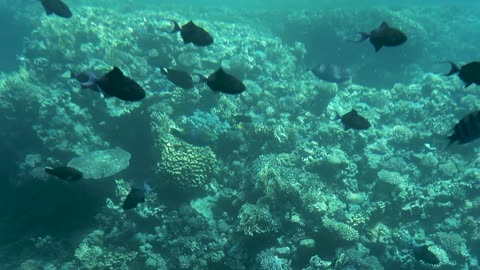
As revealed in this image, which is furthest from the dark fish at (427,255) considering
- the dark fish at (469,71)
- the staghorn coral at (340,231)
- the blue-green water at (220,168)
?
the dark fish at (469,71)

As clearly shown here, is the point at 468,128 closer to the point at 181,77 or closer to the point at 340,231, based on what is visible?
the point at 181,77

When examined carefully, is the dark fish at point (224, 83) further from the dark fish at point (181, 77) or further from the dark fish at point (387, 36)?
the dark fish at point (181, 77)

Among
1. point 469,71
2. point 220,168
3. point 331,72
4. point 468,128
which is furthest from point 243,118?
point 468,128

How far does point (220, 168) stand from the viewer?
9773 mm

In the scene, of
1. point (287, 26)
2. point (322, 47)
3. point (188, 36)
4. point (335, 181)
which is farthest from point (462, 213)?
point (287, 26)

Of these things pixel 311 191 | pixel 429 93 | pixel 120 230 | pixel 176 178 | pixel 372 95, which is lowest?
pixel 120 230

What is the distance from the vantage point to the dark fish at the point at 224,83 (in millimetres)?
4242

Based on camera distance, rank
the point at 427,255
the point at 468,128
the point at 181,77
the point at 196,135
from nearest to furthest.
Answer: the point at 468,128, the point at 427,255, the point at 181,77, the point at 196,135

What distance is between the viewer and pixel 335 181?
9.96 metres

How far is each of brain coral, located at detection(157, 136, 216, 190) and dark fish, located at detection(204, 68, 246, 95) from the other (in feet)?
15.9

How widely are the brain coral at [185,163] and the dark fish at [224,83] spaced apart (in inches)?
191

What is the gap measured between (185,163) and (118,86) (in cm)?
567

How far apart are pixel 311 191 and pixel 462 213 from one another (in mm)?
4330

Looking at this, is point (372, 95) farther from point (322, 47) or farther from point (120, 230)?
point (120, 230)
